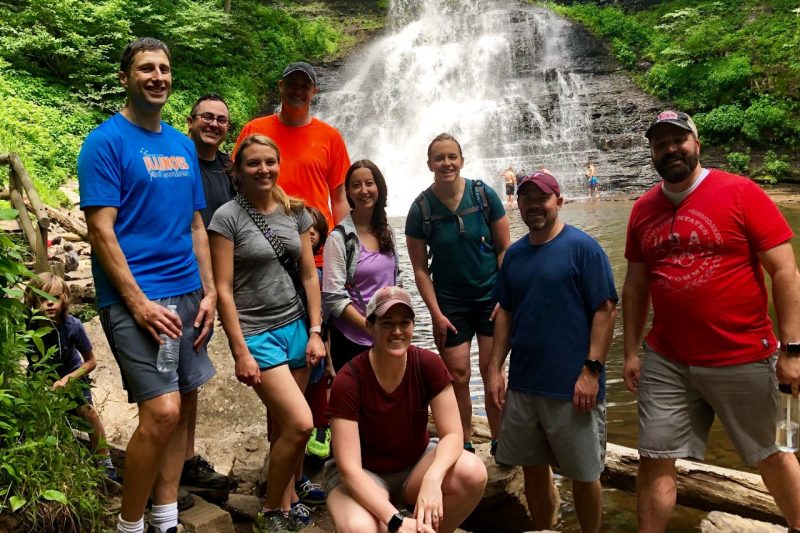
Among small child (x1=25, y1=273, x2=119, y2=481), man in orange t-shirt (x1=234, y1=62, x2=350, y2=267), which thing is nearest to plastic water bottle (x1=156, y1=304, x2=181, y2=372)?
small child (x1=25, y1=273, x2=119, y2=481)

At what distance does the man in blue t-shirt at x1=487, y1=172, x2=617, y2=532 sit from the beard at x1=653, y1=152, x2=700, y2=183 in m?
0.50

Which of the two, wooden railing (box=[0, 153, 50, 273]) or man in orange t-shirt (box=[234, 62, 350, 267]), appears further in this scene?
wooden railing (box=[0, 153, 50, 273])

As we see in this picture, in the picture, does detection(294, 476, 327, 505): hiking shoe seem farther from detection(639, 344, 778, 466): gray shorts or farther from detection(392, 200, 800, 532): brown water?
detection(639, 344, 778, 466): gray shorts

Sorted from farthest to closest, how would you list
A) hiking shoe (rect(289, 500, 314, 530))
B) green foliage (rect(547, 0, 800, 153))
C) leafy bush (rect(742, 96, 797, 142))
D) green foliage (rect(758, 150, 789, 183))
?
green foliage (rect(547, 0, 800, 153)) < leafy bush (rect(742, 96, 797, 142)) < green foliage (rect(758, 150, 789, 183)) < hiking shoe (rect(289, 500, 314, 530))

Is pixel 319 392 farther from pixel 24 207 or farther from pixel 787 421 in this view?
pixel 24 207

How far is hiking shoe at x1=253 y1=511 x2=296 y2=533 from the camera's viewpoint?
10.7ft

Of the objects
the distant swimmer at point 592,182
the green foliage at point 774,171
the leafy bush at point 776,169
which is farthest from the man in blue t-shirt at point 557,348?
the leafy bush at point 776,169

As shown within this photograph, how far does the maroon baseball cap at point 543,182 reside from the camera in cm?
328

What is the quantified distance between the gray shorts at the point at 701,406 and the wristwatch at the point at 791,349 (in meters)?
0.11

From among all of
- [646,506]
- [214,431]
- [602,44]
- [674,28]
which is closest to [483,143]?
[602,44]

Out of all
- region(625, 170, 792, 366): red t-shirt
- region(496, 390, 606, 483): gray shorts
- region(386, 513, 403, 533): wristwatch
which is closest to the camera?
region(386, 513, 403, 533): wristwatch

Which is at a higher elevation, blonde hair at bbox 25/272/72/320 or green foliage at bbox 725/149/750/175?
green foliage at bbox 725/149/750/175

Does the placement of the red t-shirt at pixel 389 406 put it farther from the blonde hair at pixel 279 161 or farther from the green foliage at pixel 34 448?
the green foliage at pixel 34 448

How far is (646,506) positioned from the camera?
126 inches
